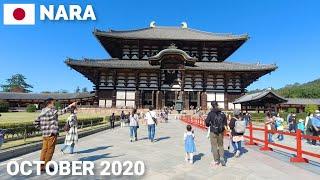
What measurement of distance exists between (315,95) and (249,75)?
73048 millimetres

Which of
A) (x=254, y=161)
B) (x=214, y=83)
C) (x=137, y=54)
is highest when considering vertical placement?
(x=137, y=54)

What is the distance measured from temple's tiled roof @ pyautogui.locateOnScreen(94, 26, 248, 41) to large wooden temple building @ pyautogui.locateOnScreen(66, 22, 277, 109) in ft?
0.46

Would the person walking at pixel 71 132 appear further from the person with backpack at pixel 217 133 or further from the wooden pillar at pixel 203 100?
the wooden pillar at pixel 203 100

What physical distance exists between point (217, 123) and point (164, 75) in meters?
37.8

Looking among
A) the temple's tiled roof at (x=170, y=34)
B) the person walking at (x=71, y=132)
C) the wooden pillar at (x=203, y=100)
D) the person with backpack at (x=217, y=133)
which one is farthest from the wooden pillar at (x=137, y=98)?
the person with backpack at (x=217, y=133)

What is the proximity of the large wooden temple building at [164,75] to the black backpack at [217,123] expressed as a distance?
115 ft

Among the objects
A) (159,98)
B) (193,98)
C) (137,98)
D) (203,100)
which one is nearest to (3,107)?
(137,98)

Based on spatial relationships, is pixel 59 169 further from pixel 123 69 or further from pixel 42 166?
pixel 123 69

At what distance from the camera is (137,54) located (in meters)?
50.5

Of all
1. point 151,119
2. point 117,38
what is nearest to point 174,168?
point 151,119

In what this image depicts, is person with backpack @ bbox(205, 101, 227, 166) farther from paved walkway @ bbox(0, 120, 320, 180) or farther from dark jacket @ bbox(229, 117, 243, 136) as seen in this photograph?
dark jacket @ bbox(229, 117, 243, 136)

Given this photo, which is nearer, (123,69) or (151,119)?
(151,119)

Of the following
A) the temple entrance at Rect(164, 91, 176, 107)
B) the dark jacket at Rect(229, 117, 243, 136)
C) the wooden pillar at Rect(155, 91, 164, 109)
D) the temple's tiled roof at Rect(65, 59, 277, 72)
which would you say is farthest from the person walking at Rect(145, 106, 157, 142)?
the temple entrance at Rect(164, 91, 176, 107)

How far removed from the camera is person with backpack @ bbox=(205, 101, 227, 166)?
1052 centimetres
